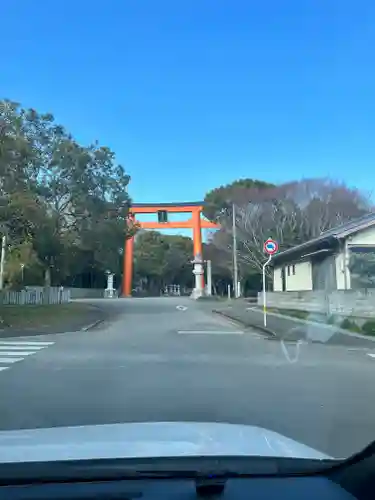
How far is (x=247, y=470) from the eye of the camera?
285cm

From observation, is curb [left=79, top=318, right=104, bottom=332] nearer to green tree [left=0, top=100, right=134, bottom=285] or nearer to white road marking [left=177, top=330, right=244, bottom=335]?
white road marking [left=177, top=330, right=244, bottom=335]

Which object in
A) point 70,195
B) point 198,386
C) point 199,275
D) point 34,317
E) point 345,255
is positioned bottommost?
point 198,386

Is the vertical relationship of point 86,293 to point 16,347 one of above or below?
above

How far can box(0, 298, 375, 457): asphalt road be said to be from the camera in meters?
7.00

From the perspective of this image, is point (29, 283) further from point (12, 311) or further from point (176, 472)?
point (176, 472)

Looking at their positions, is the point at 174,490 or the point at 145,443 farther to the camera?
the point at 145,443

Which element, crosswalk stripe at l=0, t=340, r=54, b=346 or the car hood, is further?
crosswalk stripe at l=0, t=340, r=54, b=346

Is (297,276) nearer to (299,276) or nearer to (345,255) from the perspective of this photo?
(299,276)

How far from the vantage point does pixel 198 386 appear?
9.43 meters

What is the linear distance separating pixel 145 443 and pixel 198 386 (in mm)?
6029

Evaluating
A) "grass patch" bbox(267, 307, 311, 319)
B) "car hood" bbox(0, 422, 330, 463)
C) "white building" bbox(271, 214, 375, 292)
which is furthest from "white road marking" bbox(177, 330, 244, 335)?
"car hood" bbox(0, 422, 330, 463)

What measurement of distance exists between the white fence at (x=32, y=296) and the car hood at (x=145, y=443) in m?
29.3

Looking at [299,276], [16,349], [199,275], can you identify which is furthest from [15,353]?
[199,275]

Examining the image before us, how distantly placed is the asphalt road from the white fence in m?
18.9
